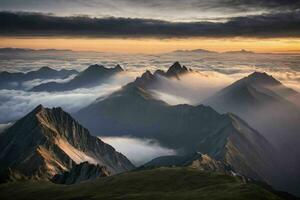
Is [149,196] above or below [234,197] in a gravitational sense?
below

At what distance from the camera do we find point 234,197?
506 ft

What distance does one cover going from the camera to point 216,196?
163 metres

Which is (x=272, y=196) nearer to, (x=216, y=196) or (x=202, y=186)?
(x=216, y=196)

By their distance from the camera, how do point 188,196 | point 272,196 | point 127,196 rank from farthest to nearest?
point 127,196 → point 188,196 → point 272,196

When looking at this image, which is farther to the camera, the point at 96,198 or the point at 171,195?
the point at 96,198

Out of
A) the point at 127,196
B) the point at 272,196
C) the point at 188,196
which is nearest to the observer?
the point at 272,196

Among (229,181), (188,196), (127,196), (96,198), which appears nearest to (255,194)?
(188,196)

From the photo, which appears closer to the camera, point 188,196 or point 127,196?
point 188,196

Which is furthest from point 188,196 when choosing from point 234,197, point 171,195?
point 234,197

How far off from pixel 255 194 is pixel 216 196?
577 inches

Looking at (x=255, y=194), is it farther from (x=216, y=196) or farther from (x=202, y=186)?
(x=202, y=186)

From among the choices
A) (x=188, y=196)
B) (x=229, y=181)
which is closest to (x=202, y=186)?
(x=229, y=181)

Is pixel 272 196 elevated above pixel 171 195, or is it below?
above

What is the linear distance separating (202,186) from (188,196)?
28.2 m
